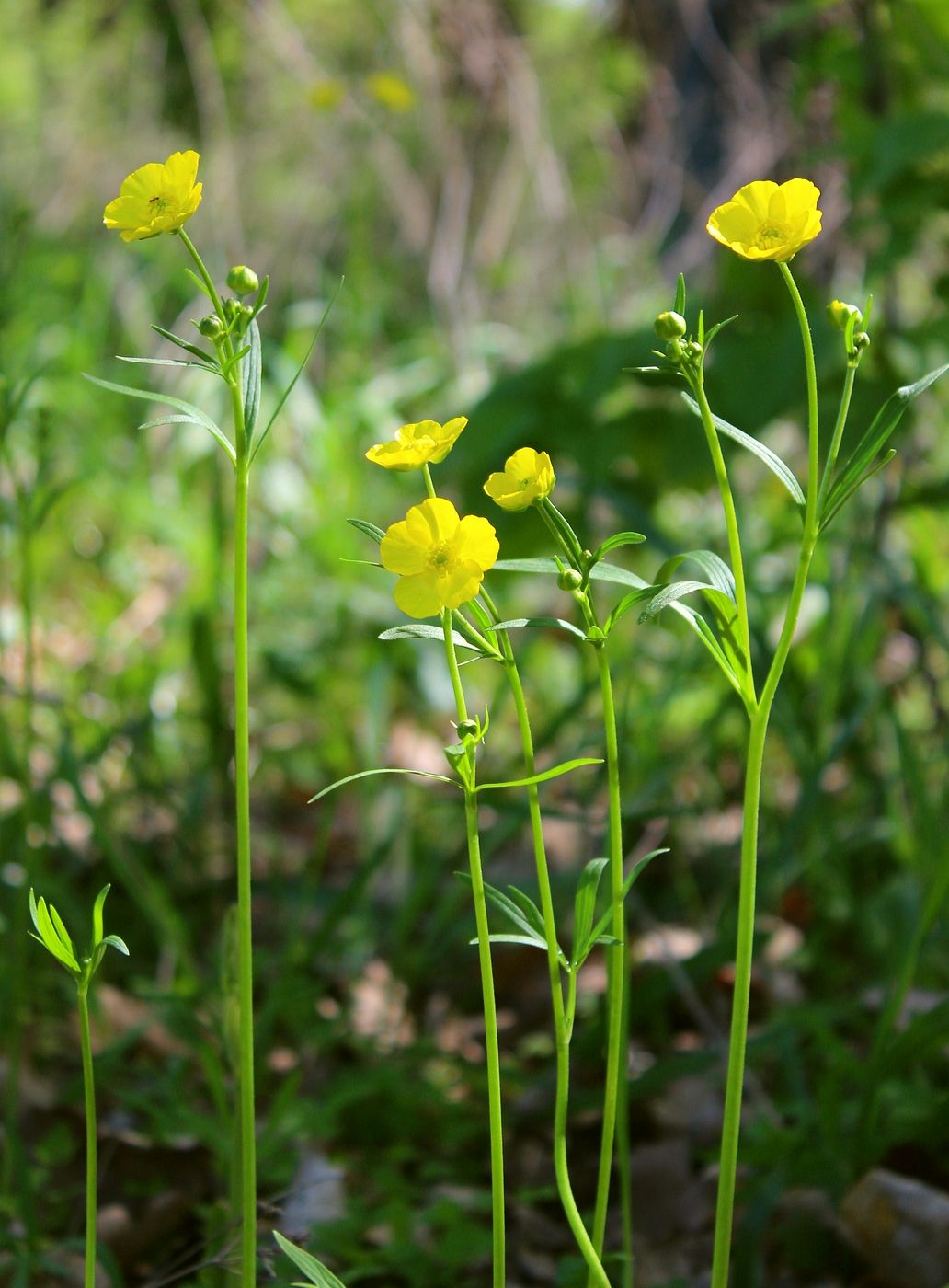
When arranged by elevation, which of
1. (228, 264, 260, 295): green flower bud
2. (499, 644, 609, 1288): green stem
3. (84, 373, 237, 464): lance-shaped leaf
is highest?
(228, 264, 260, 295): green flower bud

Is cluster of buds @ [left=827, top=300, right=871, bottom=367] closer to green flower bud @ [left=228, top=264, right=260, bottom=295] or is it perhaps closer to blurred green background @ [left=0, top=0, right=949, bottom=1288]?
green flower bud @ [left=228, top=264, right=260, bottom=295]

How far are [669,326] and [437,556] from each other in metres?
→ 0.15

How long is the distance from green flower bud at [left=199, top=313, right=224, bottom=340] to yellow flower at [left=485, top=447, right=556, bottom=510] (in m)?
0.15

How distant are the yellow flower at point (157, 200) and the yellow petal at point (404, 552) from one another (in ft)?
0.59

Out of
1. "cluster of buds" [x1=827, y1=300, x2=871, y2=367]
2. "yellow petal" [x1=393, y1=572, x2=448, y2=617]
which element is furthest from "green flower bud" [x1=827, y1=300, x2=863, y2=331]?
"yellow petal" [x1=393, y1=572, x2=448, y2=617]

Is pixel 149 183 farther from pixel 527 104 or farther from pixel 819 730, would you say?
pixel 527 104

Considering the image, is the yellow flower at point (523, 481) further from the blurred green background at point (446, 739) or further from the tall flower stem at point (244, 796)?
the blurred green background at point (446, 739)

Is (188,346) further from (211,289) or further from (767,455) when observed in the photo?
(767,455)

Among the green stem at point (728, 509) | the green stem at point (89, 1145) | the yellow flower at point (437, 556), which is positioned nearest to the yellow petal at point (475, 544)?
the yellow flower at point (437, 556)

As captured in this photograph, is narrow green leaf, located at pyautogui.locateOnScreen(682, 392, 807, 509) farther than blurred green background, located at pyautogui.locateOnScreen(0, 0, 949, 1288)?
No

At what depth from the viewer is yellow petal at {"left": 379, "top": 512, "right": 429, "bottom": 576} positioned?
0.54 m

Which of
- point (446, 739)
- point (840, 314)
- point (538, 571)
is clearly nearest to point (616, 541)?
point (538, 571)

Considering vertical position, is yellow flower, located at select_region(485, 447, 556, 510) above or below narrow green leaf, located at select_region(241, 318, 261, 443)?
below

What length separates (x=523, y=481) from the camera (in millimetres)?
593
